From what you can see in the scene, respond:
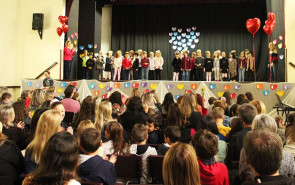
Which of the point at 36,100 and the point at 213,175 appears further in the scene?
the point at 36,100

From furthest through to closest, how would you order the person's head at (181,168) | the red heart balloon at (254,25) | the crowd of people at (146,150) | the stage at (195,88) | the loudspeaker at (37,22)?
the loudspeaker at (37,22), the red heart balloon at (254,25), the stage at (195,88), the person's head at (181,168), the crowd of people at (146,150)

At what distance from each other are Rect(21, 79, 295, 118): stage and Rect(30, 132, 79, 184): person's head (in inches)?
328

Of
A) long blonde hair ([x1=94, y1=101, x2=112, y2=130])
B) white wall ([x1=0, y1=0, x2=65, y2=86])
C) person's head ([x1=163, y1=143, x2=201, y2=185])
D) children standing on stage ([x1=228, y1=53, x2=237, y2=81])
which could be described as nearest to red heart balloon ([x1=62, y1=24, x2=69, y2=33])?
white wall ([x1=0, y1=0, x2=65, y2=86])

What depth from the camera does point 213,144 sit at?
2430 millimetres

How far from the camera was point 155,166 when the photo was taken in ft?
10.4

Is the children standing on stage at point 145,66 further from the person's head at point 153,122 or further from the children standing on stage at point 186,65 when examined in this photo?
the person's head at point 153,122

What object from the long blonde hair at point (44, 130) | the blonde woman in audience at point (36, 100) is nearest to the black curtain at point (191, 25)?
the blonde woman in audience at point (36, 100)

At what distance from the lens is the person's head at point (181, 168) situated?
73.8 inches

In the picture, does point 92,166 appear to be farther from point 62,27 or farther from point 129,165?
point 62,27

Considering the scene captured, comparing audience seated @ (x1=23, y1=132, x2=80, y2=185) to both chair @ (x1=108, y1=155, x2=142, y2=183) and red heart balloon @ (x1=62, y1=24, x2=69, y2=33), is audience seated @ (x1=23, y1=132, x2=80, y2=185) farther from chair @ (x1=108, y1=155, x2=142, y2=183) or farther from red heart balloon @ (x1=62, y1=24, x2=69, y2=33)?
red heart balloon @ (x1=62, y1=24, x2=69, y2=33)

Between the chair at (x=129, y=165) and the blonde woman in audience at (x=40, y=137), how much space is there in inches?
29.0

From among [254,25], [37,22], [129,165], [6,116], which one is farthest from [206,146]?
[37,22]

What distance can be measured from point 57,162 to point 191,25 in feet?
54.3

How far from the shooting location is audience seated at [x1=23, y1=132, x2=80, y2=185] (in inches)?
70.5
